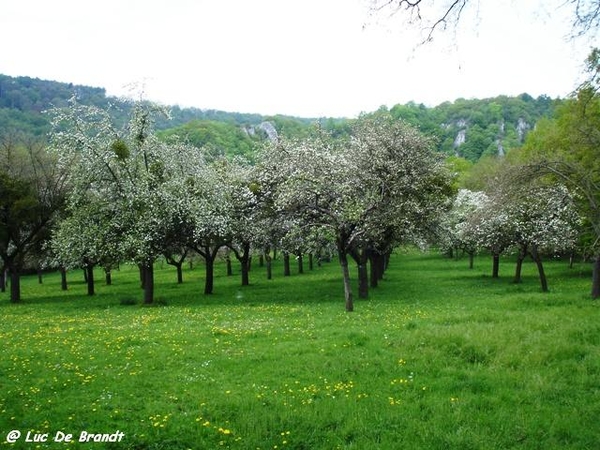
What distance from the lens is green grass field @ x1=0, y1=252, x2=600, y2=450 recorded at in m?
8.54

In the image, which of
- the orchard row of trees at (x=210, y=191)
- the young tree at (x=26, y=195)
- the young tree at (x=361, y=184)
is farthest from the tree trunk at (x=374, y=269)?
the young tree at (x=26, y=195)

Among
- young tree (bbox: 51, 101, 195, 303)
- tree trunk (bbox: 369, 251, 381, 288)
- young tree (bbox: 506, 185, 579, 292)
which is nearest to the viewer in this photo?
young tree (bbox: 51, 101, 195, 303)

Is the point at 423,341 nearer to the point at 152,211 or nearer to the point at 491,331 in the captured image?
the point at 491,331

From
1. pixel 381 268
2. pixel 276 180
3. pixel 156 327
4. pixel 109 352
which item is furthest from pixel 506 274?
pixel 109 352

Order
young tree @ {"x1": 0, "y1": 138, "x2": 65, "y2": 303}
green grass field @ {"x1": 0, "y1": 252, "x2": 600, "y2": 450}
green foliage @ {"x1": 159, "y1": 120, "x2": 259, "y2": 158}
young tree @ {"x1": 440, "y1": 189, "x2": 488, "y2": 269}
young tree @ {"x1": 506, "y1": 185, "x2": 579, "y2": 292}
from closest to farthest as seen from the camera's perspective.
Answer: green grass field @ {"x1": 0, "y1": 252, "x2": 600, "y2": 450}, young tree @ {"x1": 506, "y1": 185, "x2": 579, "y2": 292}, young tree @ {"x1": 0, "y1": 138, "x2": 65, "y2": 303}, young tree @ {"x1": 440, "y1": 189, "x2": 488, "y2": 269}, green foliage @ {"x1": 159, "y1": 120, "x2": 259, "y2": 158}

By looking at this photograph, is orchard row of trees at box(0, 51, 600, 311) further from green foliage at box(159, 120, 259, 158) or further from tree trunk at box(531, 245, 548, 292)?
green foliage at box(159, 120, 259, 158)

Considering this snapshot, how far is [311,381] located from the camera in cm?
1132

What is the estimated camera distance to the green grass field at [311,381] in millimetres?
8539

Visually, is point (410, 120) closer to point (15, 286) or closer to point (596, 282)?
point (596, 282)

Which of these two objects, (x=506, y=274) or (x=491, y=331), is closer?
(x=491, y=331)

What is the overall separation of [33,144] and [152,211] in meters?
15.5

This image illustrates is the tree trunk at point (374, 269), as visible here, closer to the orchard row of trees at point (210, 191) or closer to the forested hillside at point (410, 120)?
the orchard row of trees at point (210, 191)

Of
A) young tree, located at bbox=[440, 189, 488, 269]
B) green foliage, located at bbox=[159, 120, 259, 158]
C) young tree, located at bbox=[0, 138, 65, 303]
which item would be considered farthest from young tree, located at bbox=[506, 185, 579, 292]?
green foliage, located at bbox=[159, 120, 259, 158]

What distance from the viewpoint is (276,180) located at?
31.5 m
